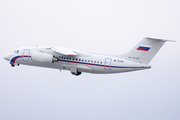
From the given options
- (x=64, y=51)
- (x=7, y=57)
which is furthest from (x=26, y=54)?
(x=64, y=51)

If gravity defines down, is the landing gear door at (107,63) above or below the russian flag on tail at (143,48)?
below

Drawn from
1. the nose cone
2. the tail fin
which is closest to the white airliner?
the tail fin

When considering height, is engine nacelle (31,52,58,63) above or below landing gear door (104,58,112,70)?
above

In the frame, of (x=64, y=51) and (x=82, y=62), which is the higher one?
(x=64, y=51)

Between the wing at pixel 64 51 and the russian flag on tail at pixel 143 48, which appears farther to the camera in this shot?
the wing at pixel 64 51

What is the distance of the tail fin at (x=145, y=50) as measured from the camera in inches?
1242

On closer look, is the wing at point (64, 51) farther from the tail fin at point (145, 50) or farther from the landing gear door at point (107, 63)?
the tail fin at point (145, 50)

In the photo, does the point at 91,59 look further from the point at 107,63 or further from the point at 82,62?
the point at 107,63

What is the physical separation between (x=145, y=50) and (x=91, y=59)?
4145 millimetres

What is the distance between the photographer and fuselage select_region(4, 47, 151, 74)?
3225 centimetres

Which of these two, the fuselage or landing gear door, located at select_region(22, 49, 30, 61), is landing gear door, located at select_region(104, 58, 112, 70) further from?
landing gear door, located at select_region(22, 49, 30, 61)

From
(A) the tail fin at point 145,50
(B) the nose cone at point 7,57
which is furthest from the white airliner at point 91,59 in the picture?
(B) the nose cone at point 7,57

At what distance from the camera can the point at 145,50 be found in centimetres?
3180

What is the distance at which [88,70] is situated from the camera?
108 ft
